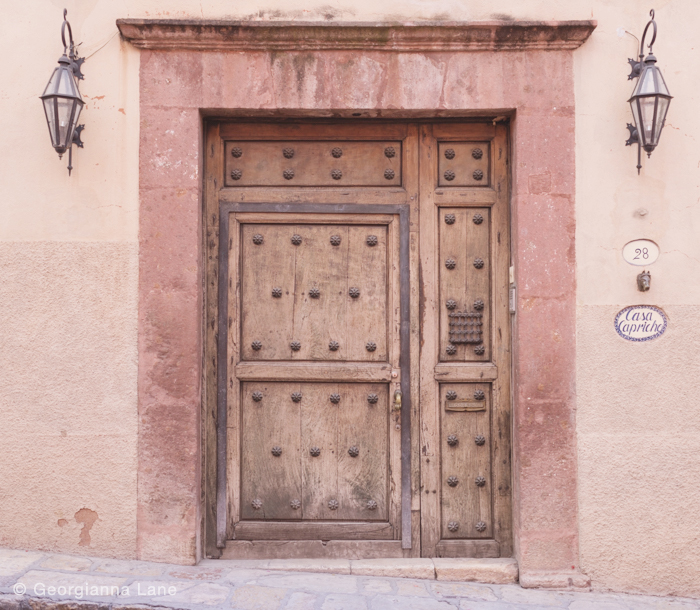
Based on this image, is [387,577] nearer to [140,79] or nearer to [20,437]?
[20,437]

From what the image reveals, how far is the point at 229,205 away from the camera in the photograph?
3.48 m

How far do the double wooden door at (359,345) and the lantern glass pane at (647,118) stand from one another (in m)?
0.73

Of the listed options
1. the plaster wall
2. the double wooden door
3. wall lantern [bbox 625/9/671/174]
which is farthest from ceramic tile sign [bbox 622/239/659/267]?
the double wooden door

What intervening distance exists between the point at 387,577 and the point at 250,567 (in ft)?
2.45

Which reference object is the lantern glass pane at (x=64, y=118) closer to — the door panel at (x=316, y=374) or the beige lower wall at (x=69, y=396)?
the beige lower wall at (x=69, y=396)

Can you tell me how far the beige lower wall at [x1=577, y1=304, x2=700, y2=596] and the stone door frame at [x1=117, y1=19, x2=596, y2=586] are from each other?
100 millimetres

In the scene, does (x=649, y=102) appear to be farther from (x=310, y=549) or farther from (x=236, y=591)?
(x=236, y=591)

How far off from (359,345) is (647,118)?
195 cm

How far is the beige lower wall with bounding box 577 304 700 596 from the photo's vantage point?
3.23 metres

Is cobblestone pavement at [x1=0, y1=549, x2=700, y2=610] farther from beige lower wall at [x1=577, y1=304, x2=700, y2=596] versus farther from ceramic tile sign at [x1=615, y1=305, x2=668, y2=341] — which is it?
ceramic tile sign at [x1=615, y1=305, x2=668, y2=341]

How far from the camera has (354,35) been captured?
10.7 feet

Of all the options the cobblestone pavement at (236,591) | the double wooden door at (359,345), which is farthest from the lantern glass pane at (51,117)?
the cobblestone pavement at (236,591)

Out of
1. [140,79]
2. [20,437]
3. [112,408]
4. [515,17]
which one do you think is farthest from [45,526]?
[515,17]

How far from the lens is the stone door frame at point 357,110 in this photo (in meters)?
3.24
